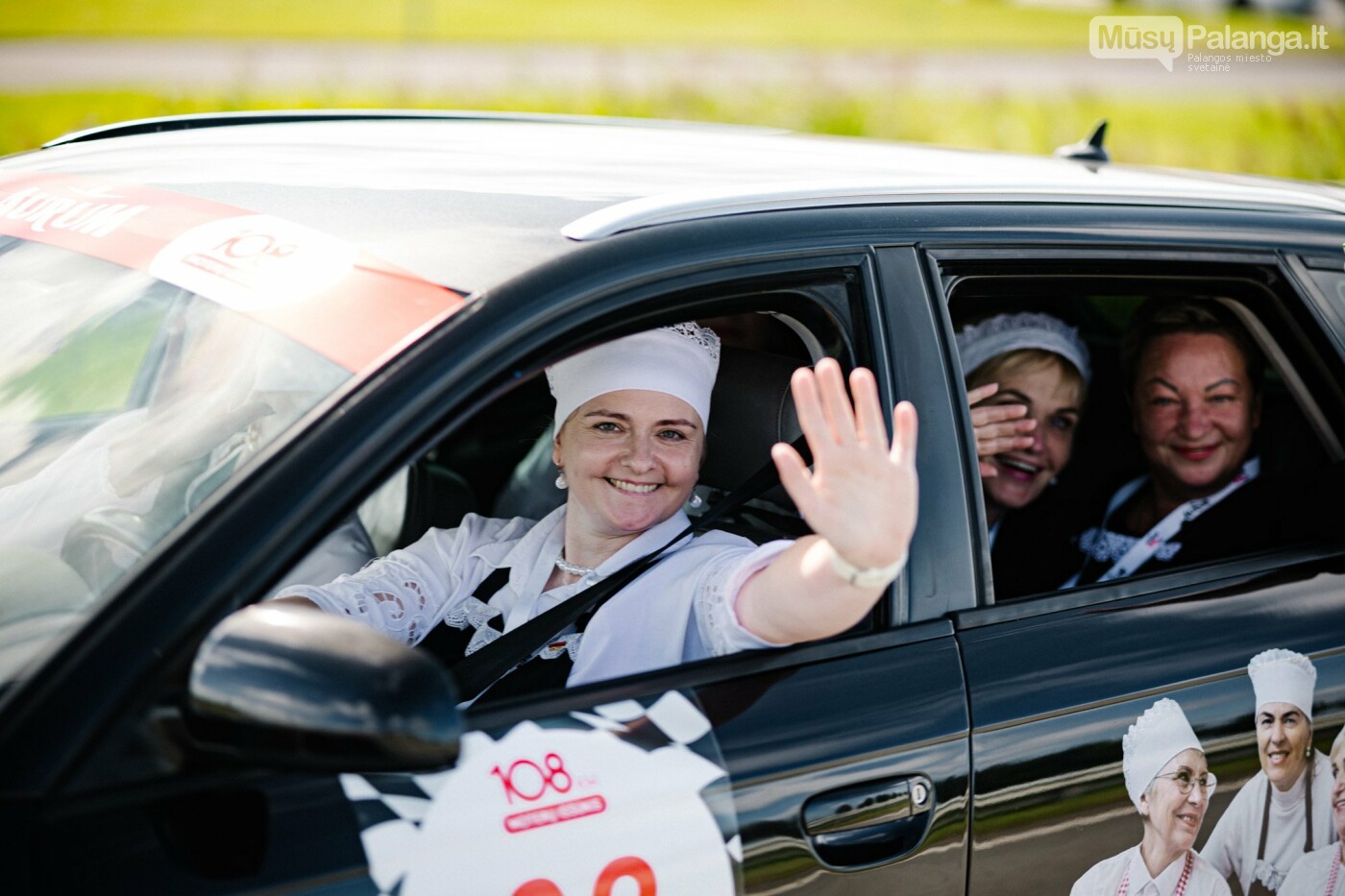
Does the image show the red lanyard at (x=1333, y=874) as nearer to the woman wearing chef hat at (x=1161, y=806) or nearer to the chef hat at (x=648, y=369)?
the woman wearing chef hat at (x=1161, y=806)

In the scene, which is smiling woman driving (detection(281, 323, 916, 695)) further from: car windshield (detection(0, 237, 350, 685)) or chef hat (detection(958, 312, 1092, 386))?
chef hat (detection(958, 312, 1092, 386))

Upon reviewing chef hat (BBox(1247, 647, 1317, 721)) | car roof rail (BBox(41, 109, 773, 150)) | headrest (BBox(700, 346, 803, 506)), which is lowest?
chef hat (BBox(1247, 647, 1317, 721))

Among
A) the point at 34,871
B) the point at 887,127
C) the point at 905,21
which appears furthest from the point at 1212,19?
the point at 34,871

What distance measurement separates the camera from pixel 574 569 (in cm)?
228

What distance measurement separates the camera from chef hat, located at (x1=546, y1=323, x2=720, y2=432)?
217 centimetres

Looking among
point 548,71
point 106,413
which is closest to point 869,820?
point 106,413

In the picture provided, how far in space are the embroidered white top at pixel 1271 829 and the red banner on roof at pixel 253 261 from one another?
1.40 metres

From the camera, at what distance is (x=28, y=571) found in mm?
1758

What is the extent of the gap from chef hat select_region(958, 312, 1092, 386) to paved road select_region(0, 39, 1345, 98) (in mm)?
8591

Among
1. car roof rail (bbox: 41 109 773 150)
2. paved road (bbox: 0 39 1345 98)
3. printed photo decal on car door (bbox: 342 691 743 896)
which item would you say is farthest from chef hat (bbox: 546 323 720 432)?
paved road (bbox: 0 39 1345 98)

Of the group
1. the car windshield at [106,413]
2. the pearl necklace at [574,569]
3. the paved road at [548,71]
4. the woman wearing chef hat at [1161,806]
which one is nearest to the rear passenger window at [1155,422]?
the woman wearing chef hat at [1161,806]

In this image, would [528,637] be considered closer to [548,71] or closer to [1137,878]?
[1137,878]

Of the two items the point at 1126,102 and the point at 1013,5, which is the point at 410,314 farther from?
→ the point at 1013,5

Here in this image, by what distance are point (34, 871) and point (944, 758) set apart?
43.7 inches
